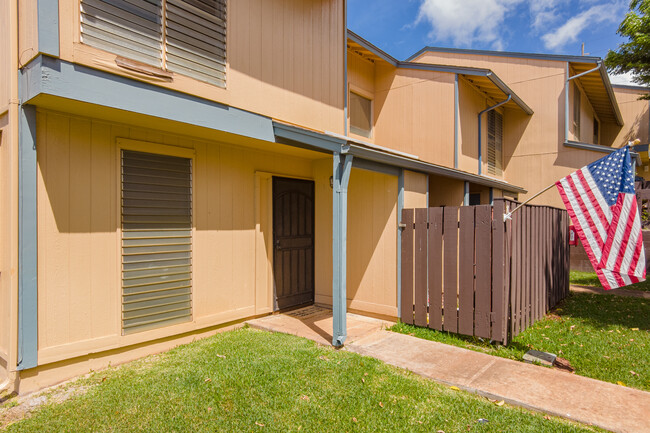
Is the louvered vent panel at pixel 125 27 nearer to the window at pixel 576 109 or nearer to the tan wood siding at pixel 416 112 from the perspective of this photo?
the tan wood siding at pixel 416 112

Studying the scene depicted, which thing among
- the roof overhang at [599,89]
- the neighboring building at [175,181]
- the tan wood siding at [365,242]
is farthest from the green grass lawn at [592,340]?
the roof overhang at [599,89]

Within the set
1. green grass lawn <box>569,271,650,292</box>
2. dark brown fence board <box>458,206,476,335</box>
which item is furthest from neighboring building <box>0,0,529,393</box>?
green grass lawn <box>569,271,650,292</box>

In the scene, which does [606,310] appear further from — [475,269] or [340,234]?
[340,234]

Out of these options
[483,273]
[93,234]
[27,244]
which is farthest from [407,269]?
[27,244]

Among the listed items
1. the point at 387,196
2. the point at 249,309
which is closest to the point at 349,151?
the point at 387,196

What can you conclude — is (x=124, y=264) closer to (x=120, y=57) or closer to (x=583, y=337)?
(x=120, y=57)

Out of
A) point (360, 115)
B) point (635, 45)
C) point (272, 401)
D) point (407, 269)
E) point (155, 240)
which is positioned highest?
point (635, 45)

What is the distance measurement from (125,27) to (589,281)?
416 inches

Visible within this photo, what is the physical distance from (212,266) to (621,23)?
11.6 meters

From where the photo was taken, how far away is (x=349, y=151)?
15.3 feet

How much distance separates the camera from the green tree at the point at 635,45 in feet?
30.1

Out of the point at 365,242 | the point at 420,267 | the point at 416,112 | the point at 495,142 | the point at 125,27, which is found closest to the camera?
the point at 125,27

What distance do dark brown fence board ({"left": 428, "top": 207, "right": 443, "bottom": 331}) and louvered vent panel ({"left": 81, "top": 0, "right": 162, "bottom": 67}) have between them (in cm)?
388

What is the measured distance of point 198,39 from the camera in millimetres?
4500
